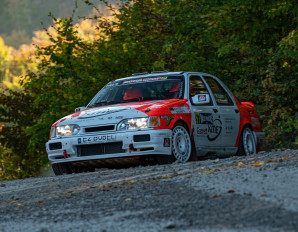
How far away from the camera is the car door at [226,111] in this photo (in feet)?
39.2

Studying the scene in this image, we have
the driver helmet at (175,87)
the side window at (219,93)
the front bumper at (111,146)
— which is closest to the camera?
the front bumper at (111,146)

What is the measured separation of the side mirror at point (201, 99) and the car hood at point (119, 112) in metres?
0.25

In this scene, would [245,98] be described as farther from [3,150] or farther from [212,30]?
[3,150]

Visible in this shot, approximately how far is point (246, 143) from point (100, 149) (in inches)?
134

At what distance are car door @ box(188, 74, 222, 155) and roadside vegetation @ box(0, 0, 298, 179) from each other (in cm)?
399

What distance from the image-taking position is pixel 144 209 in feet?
18.6

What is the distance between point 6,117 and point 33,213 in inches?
1013

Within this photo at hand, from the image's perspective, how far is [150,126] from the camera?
33.3 ft

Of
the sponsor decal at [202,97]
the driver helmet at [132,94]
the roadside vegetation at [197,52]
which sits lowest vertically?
the sponsor decal at [202,97]

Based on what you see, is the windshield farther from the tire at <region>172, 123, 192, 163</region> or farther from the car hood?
the tire at <region>172, 123, 192, 163</region>

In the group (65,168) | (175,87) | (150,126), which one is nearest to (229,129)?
(175,87)

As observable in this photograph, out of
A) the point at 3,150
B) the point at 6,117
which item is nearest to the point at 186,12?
the point at 6,117

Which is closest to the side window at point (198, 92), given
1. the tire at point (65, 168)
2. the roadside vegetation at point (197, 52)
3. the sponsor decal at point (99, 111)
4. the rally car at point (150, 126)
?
the rally car at point (150, 126)

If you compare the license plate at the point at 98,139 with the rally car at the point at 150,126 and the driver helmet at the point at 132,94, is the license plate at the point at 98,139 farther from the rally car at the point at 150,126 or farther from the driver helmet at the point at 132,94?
the driver helmet at the point at 132,94
